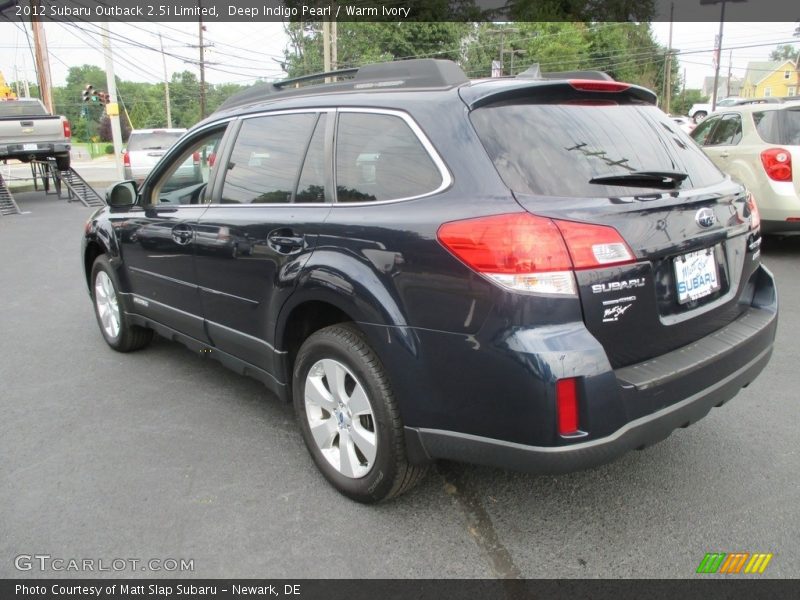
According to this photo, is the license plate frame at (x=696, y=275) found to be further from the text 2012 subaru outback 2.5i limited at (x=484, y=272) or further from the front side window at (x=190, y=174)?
the front side window at (x=190, y=174)

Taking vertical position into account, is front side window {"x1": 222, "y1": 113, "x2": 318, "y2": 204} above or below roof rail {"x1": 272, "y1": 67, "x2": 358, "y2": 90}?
below

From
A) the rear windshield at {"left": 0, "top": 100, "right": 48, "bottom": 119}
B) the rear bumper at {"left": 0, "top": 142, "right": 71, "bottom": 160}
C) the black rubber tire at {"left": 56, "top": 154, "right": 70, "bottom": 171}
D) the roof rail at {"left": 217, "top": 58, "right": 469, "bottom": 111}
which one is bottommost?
the black rubber tire at {"left": 56, "top": 154, "right": 70, "bottom": 171}

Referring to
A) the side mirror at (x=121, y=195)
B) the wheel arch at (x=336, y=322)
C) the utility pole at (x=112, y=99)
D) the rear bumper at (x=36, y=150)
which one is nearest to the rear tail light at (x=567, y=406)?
the wheel arch at (x=336, y=322)

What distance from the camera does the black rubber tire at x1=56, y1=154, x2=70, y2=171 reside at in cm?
1667

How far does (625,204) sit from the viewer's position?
2324 mm

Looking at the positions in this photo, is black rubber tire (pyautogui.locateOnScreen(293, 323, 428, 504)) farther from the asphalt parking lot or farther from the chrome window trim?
the chrome window trim

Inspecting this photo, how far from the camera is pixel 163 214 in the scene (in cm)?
404

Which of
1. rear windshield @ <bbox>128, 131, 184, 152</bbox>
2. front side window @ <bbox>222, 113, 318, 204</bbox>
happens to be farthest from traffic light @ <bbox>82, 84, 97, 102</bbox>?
front side window @ <bbox>222, 113, 318, 204</bbox>

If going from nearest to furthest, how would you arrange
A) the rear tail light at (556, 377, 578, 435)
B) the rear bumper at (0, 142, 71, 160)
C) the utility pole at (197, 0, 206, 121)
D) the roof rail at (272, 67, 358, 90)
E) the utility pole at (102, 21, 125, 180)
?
the rear tail light at (556, 377, 578, 435)
the roof rail at (272, 67, 358, 90)
the rear bumper at (0, 142, 71, 160)
the utility pole at (102, 21, 125, 180)
the utility pole at (197, 0, 206, 121)

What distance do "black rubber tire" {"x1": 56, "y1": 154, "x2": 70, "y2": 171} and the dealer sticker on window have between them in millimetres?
17484

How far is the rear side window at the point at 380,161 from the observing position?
253 cm

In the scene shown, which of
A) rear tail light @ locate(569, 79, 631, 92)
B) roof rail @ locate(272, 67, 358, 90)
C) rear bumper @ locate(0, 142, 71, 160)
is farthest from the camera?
rear bumper @ locate(0, 142, 71, 160)

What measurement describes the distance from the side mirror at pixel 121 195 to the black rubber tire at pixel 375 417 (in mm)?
2280

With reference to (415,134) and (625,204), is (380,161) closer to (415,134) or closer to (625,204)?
(415,134)
